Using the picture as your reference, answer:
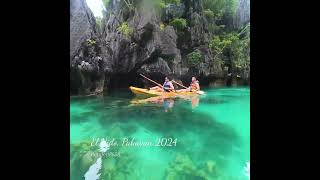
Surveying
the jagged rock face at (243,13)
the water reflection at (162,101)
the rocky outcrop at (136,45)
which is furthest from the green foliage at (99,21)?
the jagged rock face at (243,13)

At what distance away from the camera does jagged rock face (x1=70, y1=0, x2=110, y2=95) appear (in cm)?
418

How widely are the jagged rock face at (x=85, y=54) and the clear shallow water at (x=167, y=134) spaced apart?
0.13 m

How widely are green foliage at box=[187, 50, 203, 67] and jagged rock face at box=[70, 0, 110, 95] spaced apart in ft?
2.32

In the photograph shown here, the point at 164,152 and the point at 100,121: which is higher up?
the point at 100,121

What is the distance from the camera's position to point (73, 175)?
13.4 feet

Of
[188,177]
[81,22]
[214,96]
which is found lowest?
[188,177]

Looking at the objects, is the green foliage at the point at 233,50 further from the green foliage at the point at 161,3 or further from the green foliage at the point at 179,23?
the green foliage at the point at 161,3

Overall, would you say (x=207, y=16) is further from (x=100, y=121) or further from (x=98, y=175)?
(x=98, y=175)

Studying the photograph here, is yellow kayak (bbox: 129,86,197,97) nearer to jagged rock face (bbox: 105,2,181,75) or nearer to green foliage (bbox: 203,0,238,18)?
jagged rock face (bbox: 105,2,181,75)

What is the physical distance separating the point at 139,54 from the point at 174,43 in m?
0.32

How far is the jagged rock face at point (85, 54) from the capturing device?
4.18m

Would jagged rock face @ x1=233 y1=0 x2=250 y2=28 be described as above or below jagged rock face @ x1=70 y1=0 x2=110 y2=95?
above

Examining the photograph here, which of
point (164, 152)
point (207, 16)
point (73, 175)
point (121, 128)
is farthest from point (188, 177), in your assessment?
point (207, 16)

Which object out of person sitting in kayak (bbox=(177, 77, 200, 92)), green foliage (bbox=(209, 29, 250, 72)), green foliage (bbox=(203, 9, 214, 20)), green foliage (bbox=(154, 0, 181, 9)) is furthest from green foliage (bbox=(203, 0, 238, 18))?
person sitting in kayak (bbox=(177, 77, 200, 92))
